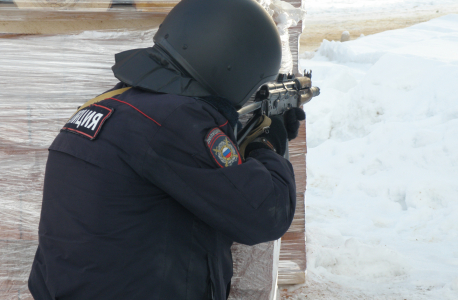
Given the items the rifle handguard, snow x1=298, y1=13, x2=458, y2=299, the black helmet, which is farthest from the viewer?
snow x1=298, y1=13, x2=458, y2=299

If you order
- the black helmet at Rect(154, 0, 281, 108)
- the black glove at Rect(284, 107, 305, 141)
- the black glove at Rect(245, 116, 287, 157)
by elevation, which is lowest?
the black glove at Rect(284, 107, 305, 141)

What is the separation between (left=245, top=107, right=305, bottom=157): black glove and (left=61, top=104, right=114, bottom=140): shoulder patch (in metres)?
0.43

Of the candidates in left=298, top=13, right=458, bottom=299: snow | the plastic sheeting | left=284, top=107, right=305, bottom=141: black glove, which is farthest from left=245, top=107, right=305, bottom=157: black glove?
left=298, top=13, right=458, bottom=299: snow

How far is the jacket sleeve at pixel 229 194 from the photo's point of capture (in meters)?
0.85

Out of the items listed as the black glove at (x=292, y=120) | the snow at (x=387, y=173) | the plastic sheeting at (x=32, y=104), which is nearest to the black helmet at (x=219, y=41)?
the black glove at (x=292, y=120)

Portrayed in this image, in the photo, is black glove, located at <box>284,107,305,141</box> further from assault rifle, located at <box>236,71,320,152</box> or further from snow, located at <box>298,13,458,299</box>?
snow, located at <box>298,13,458,299</box>

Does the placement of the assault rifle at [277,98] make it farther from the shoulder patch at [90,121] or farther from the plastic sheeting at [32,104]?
the plastic sheeting at [32,104]

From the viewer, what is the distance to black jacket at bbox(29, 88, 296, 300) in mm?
856

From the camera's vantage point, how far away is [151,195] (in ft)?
2.97

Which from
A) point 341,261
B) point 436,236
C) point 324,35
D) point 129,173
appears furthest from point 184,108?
point 324,35

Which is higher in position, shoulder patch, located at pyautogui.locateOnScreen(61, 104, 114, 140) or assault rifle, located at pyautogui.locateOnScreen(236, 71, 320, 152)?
shoulder patch, located at pyautogui.locateOnScreen(61, 104, 114, 140)

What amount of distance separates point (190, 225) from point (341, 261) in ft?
5.77

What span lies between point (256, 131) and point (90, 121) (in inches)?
20.6

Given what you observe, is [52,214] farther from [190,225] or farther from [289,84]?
[289,84]
